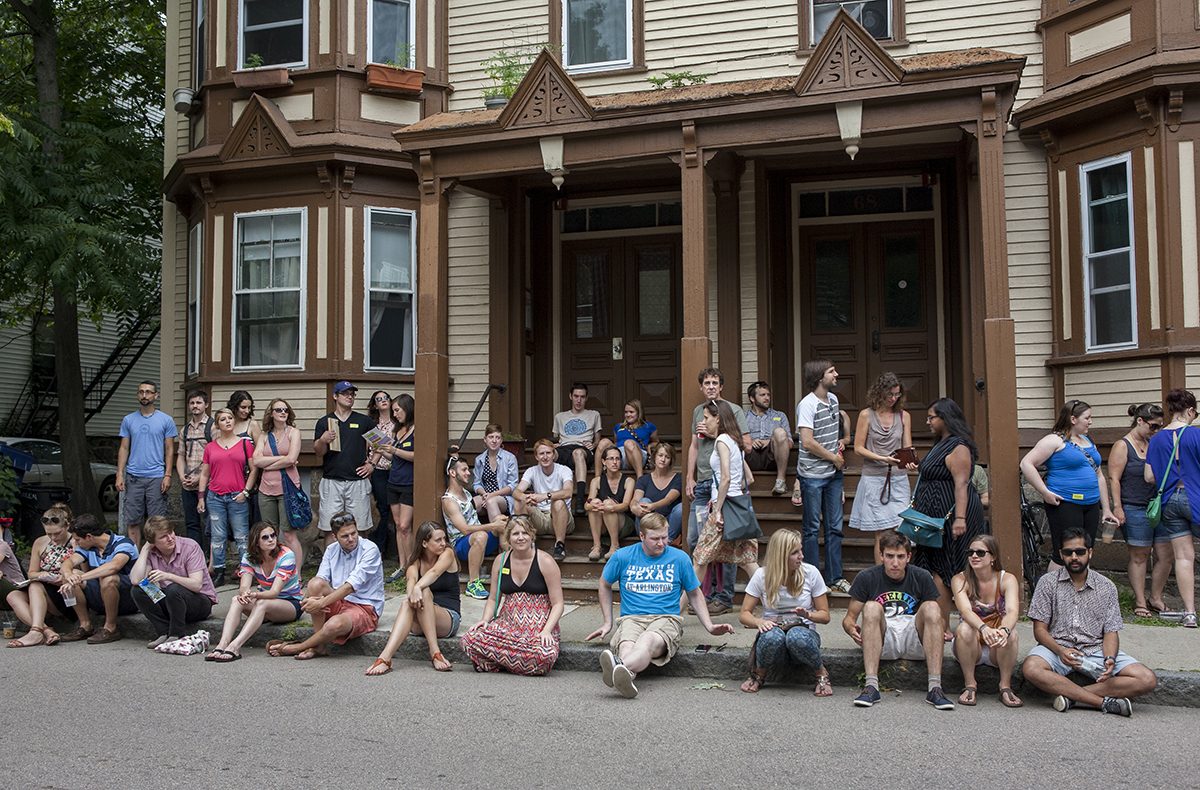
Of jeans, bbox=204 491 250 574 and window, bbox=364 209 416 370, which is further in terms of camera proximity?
window, bbox=364 209 416 370

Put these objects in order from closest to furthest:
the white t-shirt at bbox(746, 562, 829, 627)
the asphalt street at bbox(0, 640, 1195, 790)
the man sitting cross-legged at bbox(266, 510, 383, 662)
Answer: the asphalt street at bbox(0, 640, 1195, 790)
the white t-shirt at bbox(746, 562, 829, 627)
the man sitting cross-legged at bbox(266, 510, 383, 662)

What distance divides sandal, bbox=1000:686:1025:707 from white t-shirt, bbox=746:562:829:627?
126cm

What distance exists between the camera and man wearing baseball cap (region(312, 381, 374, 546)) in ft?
36.9

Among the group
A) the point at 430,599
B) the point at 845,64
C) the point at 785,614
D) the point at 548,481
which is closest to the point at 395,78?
the point at 548,481

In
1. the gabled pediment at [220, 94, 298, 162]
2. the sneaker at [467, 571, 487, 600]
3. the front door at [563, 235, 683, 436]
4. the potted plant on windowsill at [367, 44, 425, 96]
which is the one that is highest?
the potted plant on windowsill at [367, 44, 425, 96]

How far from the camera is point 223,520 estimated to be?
11.1 meters

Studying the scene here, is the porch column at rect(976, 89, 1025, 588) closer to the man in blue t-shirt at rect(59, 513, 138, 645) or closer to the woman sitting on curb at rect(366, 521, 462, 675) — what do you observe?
the woman sitting on curb at rect(366, 521, 462, 675)

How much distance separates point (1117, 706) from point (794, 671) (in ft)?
6.49

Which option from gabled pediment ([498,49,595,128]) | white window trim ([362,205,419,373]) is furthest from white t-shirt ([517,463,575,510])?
gabled pediment ([498,49,595,128])

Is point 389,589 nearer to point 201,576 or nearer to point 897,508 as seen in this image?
point 201,576

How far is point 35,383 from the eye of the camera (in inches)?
1032

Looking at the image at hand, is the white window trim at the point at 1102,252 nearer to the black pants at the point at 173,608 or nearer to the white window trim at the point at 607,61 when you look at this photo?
the white window trim at the point at 607,61

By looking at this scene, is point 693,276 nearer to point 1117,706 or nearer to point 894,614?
point 894,614

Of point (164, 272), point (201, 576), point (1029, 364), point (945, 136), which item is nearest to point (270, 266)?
point (164, 272)
